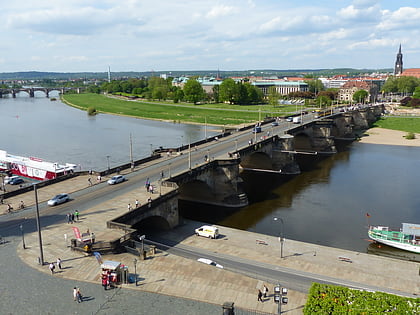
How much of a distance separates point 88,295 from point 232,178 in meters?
34.7

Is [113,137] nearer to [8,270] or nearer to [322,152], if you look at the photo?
[322,152]

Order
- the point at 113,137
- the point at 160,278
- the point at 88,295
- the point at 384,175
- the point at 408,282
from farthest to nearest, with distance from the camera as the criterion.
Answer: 1. the point at 113,137
2. the point at 384,175
3. the point at 408,282
4. the point at 160,278
5. the point at 88,295

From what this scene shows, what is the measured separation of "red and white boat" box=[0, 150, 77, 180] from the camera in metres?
62.2

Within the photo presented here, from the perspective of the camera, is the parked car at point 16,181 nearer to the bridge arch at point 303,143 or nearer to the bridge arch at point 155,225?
the bridge arch at point 155,225

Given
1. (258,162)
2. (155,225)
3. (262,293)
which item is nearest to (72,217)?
(155,225)

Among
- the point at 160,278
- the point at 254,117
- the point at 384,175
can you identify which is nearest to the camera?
the point at 160,278

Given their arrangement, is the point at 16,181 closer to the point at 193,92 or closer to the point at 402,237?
the point at 402,237

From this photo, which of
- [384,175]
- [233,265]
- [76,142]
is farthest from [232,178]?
[76,142]

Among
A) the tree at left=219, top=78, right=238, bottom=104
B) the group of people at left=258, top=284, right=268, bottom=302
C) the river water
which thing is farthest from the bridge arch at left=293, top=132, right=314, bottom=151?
the tree at left=219, top=78, right=238, bottom=104

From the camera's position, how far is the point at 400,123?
146 m

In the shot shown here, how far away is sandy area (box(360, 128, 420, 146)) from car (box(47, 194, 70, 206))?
97.1 metres

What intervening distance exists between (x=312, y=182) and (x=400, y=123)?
92897mm

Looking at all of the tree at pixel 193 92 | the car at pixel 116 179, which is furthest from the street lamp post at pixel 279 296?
the tree at pixel 193 92

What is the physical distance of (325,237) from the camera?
150 feet
